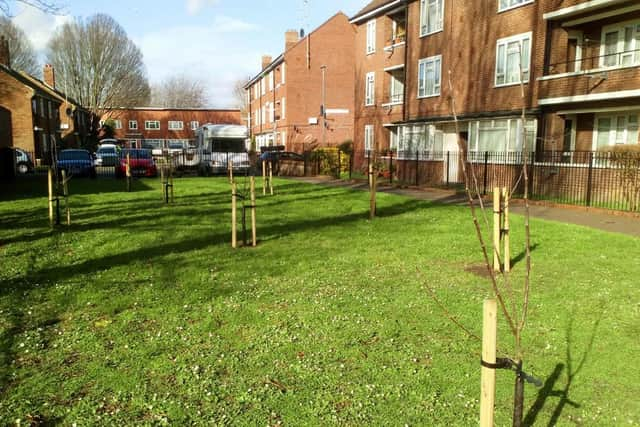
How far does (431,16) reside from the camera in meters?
26.9

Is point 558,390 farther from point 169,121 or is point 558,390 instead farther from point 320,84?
point 169,121

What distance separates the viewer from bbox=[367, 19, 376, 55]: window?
108ft

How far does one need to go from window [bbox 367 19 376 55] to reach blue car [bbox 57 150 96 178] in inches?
737

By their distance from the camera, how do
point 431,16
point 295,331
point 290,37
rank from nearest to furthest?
point 295,331 < point 431,16 < point 290,37

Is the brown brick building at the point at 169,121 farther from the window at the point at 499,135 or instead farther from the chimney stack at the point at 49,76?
the window at the point at 499,135

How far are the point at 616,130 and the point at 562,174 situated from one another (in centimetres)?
267

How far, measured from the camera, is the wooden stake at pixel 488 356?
87.7 inches

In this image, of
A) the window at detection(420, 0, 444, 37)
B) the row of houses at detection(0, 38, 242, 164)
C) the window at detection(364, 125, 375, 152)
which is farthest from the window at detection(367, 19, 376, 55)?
the row of houses at detection(0, 38, 242, 164)

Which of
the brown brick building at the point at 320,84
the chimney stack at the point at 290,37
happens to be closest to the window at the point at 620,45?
the brown brick building at the point at 320,84

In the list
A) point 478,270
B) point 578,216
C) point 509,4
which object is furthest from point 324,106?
point 478,270

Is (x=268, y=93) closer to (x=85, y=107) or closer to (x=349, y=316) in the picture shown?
(x=85, y=107)

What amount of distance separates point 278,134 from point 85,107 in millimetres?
23543

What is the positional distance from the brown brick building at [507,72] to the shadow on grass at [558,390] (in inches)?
494

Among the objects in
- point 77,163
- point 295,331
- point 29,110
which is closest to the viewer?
point 295,331
